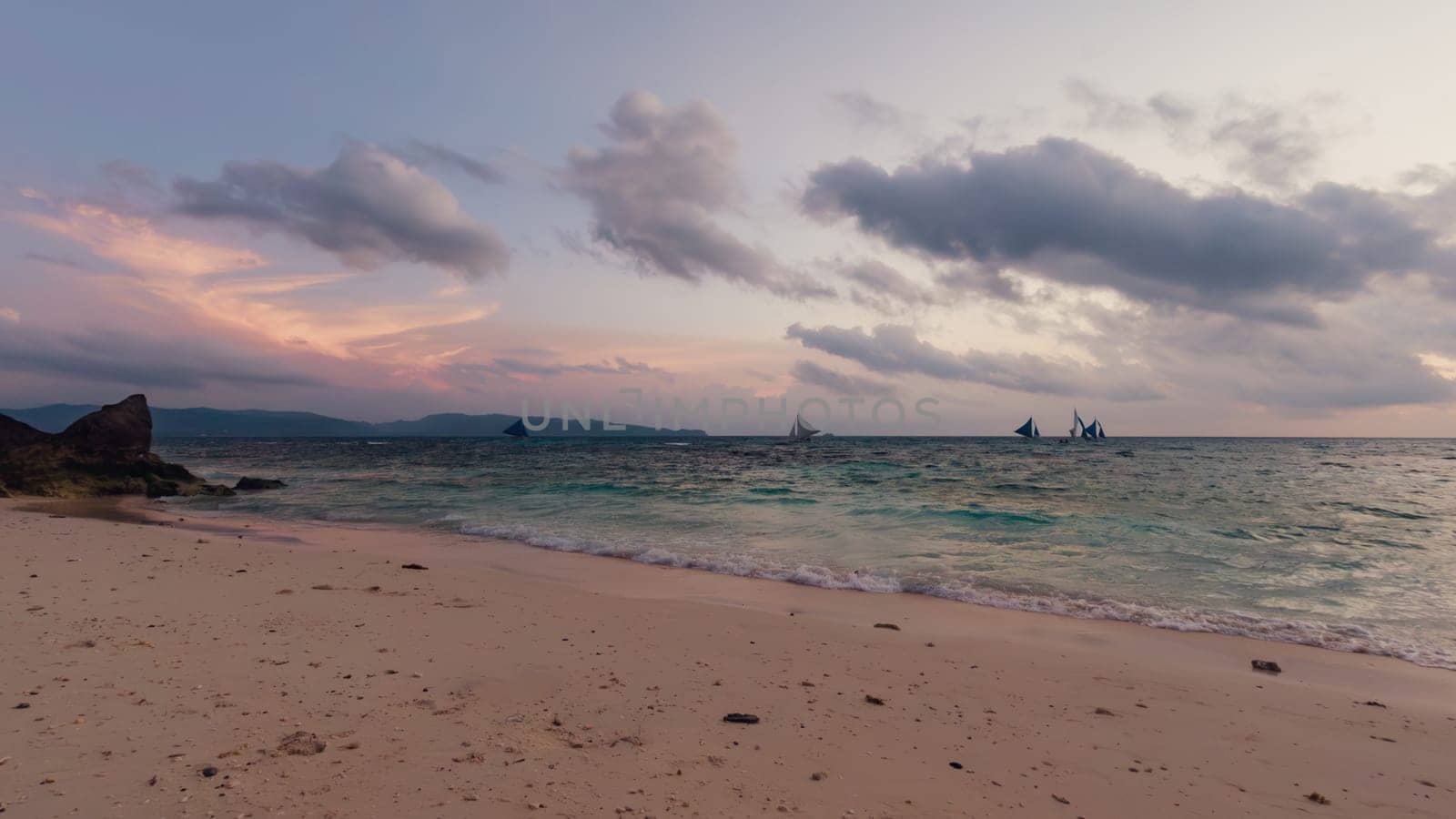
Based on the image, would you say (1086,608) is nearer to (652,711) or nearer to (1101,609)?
(1101,609)

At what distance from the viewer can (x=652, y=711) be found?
531cm

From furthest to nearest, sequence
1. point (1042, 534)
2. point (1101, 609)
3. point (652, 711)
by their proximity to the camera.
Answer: point (1042, 534) < point (1101, 609) < point (652, 711)

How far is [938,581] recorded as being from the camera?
11477 mm

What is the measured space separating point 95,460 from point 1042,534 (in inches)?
1267

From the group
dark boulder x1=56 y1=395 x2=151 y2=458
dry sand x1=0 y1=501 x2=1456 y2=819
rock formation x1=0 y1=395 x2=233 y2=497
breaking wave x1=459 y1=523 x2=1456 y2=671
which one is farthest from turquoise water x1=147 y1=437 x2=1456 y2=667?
dark boulder x1=56 y1=395 x2=151 y2=458

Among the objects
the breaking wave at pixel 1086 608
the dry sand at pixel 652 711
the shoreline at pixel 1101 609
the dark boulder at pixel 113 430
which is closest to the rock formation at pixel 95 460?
the dark boulder at pixel 113 430

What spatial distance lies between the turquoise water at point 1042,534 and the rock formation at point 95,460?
340cm

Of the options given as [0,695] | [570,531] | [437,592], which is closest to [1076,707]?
[437,592]

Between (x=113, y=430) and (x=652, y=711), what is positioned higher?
(x=113, y=430)

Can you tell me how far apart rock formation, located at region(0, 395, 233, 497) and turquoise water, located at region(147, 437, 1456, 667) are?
3.40 m

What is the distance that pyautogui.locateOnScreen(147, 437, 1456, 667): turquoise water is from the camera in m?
10.3

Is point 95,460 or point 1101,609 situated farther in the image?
point 95,460

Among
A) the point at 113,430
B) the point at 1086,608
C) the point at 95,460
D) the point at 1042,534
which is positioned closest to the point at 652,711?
the point at 1086,608

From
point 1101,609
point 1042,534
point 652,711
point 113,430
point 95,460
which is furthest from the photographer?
point 113,430
